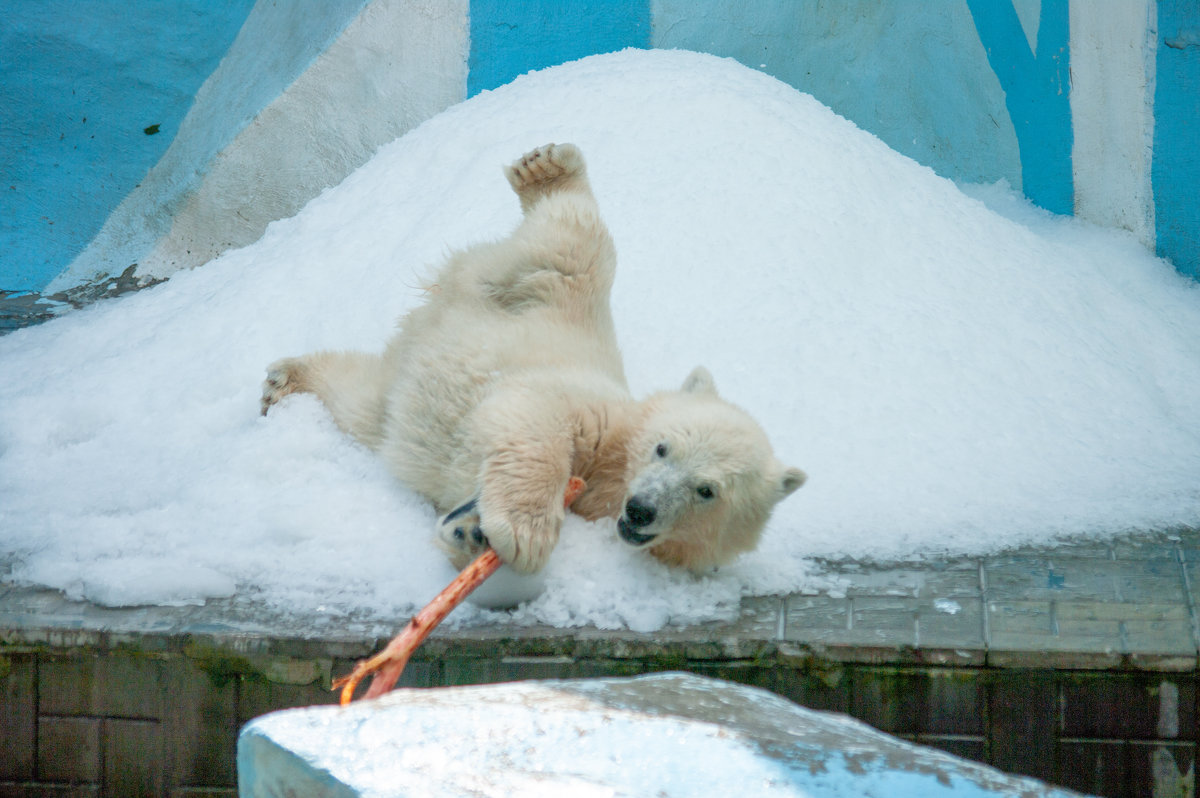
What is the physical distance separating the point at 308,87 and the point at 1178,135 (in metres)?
3.96

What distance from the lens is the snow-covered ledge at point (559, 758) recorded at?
1.17 m

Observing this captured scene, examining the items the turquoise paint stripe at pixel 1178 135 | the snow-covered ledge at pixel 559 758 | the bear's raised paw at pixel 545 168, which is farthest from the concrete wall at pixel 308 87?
the snow-covered ledge at pixel 559 758

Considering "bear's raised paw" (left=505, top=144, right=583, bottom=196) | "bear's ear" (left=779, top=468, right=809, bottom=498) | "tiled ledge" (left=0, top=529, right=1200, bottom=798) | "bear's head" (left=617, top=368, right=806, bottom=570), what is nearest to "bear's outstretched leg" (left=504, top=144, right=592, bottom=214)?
"bear's raised paw" (left=505, top=144, right=583, bottom=196)

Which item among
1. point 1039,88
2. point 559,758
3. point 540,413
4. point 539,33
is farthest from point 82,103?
point 559,758

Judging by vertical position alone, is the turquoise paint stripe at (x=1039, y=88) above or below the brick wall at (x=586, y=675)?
above

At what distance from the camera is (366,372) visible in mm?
2902

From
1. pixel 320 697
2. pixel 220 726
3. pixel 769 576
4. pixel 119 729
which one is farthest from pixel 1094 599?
pixel 119 729

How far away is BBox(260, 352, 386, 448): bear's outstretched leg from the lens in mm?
2759

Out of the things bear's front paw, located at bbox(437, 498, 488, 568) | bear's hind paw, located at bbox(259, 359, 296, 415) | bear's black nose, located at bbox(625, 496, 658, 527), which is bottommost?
bear's front paw, located at bbox(437, 498, 488, 568)

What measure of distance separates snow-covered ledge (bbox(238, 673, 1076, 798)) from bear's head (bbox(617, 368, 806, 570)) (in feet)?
2.47

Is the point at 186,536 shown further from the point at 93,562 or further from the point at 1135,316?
the point at 1135,316

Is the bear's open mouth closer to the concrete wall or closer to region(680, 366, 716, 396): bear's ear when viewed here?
region(680, 366, 716, 396): bear's ear

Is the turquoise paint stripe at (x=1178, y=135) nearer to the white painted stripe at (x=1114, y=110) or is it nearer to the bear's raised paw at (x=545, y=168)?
the white painted stripe at (x=1114, y=110)

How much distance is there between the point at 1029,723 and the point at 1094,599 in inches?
14.6
